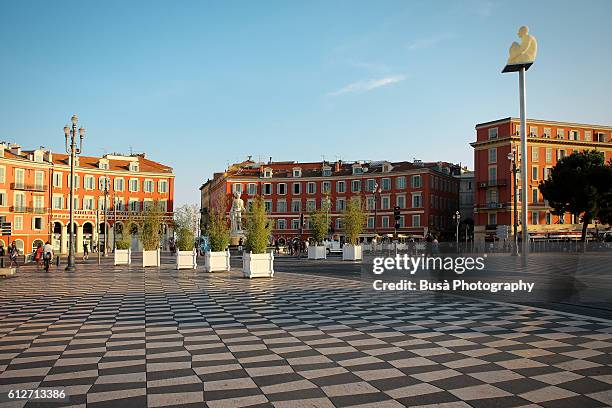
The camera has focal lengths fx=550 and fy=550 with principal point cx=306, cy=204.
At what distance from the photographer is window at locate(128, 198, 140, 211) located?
78250mm

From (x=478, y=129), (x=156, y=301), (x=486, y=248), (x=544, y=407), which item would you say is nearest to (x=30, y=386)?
(x=544, y=407)

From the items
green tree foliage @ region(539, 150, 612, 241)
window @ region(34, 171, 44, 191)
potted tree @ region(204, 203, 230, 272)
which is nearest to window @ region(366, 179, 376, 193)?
green tree foliage @ region(539, 150, 612, 241)

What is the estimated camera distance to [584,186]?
5706cm

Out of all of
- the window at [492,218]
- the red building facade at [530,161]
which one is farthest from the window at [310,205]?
the window at [492,218]

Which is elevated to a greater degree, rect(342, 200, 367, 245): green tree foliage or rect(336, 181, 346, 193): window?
rect(336, 181, 346, 193): window

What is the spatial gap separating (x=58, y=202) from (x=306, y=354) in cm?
7092

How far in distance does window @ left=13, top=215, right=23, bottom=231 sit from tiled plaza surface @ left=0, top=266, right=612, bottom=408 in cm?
Result: 5703

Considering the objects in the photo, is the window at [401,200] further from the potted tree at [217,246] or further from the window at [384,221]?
the potted tree at [217,246]

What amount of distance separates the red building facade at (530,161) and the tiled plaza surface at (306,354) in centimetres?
5969

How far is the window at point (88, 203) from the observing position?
242ft

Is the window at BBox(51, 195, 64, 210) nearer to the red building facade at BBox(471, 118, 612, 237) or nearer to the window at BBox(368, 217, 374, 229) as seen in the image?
the window at BBox(368, 217, 374, 229)

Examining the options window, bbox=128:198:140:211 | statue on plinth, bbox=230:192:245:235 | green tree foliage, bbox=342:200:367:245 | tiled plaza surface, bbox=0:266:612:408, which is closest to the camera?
tiled plaza surface, bbox=0:266:612:408

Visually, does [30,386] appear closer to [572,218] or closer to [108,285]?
[108,285]

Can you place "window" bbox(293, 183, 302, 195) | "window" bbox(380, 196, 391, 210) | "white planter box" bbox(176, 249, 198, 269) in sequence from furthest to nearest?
"window" bbox(293, 183, 302, 195)
"window" bbox(380, 196, 391, 210)
"white planter box" bbox(176, 249, 198, 269)
